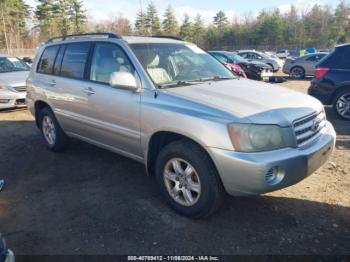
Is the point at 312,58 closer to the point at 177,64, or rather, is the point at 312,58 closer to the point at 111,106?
the point at 177,64

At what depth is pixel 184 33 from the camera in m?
71.4

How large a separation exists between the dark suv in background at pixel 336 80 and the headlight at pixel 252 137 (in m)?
5.53

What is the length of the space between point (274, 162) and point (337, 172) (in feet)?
7.31

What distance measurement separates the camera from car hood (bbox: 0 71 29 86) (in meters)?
9.25

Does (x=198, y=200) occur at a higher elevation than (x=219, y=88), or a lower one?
lower

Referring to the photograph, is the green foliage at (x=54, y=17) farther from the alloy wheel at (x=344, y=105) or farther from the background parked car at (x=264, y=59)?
the alloy wheel at (x=344, y=105)

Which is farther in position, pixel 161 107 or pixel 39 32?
pixel 39 32

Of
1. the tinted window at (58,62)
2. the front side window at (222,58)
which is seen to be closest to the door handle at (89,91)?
the tinted window at (58,62)

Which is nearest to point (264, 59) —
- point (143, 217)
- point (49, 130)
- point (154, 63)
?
point (49, 130)

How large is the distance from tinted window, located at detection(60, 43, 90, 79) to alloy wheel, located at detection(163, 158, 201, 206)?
6.70ft

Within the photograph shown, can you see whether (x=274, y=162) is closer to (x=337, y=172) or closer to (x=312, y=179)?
(x=312, y=179)

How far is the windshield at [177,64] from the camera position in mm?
3928

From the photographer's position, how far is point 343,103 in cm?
774

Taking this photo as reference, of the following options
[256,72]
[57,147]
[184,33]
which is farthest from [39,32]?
[57,147]
